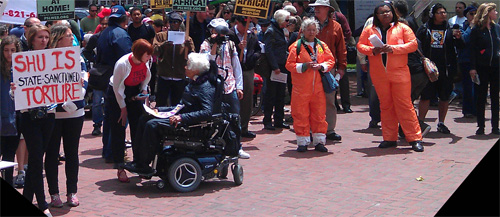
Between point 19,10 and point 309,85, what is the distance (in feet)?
14.9

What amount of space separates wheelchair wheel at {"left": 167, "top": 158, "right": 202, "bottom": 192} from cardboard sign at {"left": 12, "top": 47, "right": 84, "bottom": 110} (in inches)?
53.8

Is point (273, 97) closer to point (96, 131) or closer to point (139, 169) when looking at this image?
point (96, 131)

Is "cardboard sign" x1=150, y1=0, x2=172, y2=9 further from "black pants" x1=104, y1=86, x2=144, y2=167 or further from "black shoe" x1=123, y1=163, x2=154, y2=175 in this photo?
"black shoe" x1=123, y1=163, x2=154, y2=175

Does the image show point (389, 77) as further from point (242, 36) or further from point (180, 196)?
point (180, 196)

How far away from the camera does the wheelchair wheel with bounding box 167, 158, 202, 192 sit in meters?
7.63

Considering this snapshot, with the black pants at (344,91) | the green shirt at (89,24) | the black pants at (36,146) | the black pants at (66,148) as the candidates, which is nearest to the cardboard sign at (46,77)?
the black pants at (36,146)

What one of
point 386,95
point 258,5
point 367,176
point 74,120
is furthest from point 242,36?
point 74,120

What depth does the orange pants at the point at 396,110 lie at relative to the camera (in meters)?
9.85

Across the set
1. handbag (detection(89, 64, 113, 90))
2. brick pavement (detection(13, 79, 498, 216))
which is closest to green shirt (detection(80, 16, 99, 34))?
brick pavement (detection(13, 79, 498, 216))

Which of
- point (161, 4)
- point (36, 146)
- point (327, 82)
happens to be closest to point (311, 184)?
point (327, 82)

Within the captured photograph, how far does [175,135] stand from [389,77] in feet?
11.3

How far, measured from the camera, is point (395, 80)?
9.78 meters

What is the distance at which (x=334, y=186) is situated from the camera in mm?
7953

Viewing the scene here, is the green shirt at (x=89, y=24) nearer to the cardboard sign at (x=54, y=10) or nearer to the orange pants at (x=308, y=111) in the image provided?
the cardboard sign at (x=54, y=10)
